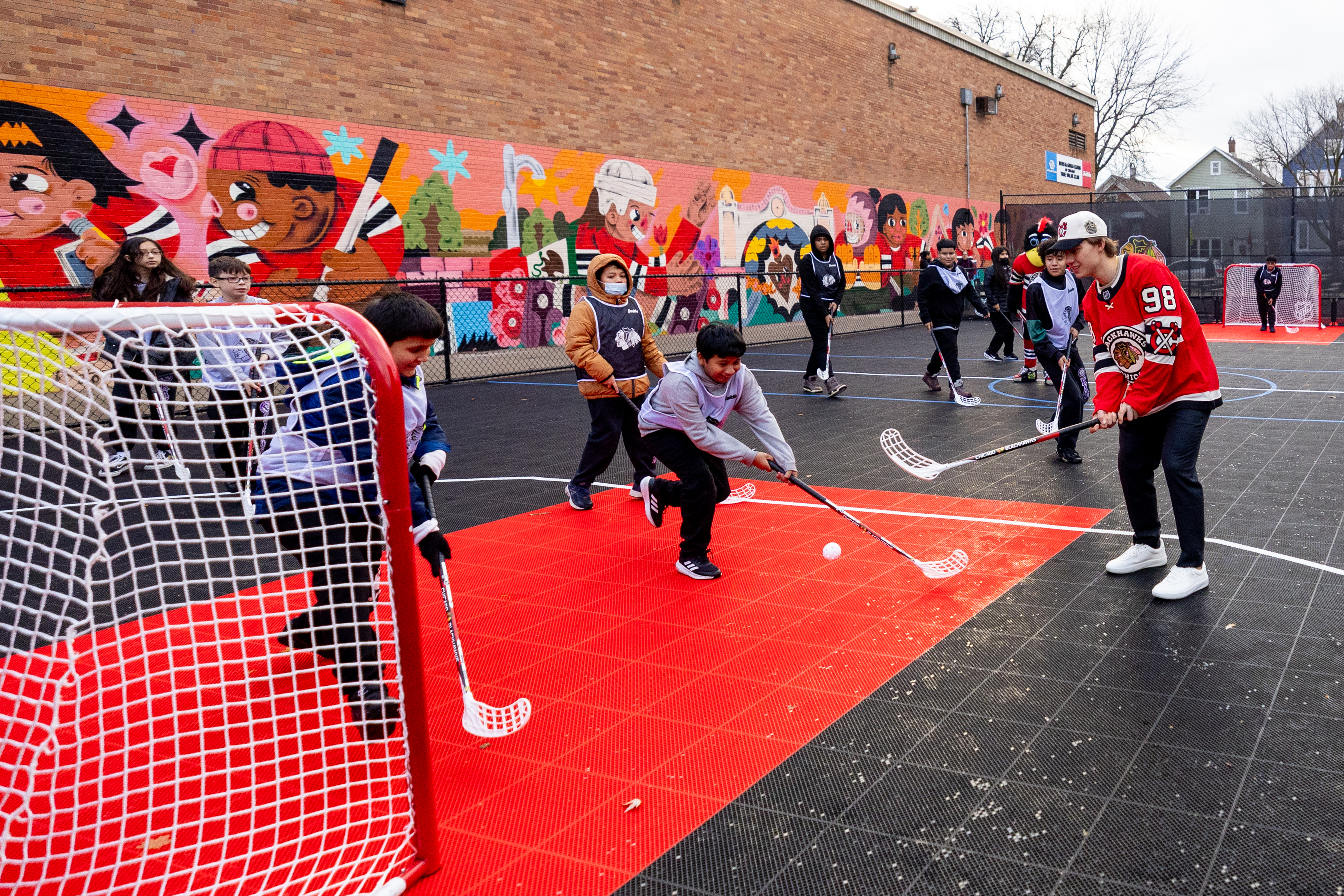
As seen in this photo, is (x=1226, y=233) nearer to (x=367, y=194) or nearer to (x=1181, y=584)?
(x=367, y=194)

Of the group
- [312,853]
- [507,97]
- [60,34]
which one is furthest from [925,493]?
[507,97]

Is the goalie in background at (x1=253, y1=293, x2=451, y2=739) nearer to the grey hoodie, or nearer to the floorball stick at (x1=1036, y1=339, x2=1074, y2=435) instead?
the grey hoodie

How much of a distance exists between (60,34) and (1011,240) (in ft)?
86.0

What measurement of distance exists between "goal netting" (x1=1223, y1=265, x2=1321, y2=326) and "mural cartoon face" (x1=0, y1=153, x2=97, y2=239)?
2087 cm

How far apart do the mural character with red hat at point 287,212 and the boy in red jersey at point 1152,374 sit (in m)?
10.9

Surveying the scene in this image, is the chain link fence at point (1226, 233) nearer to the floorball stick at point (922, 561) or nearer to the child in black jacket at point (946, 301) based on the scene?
the child in black jacket at point (946, 301)

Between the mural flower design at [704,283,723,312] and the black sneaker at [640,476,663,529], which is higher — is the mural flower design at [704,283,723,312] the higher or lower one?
the higher one

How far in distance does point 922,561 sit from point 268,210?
10717mm

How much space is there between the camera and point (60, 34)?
36.4ft

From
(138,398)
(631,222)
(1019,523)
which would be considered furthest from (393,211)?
(138,398)

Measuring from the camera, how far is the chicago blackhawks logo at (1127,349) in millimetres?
4797

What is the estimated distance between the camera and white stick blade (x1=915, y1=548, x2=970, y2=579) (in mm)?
5188

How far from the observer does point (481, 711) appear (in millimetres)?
3713

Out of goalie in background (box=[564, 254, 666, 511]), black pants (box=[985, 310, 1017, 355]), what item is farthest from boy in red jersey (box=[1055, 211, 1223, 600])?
black pants (box=[985, 310, 1017, 355])
